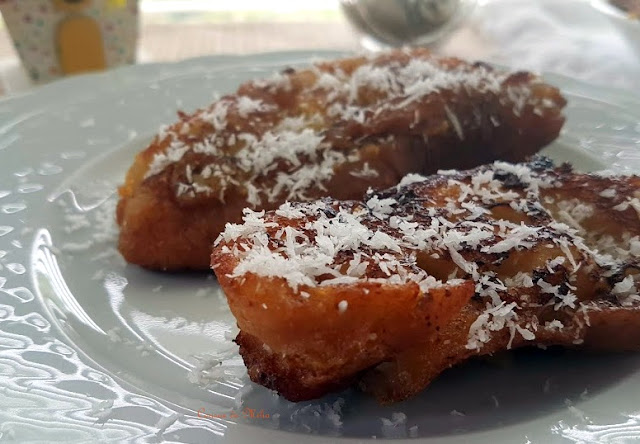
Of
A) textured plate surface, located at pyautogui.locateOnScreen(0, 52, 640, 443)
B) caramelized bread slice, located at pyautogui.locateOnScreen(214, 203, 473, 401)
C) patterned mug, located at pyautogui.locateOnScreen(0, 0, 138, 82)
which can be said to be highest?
caramelized bread slice, located at pyautogui.locateOnScreen(214, 203, 473, 401)

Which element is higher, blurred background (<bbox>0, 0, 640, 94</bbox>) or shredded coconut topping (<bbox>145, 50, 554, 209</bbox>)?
shredded coconut topping (<bbox>145, 50, 554, 209</bbox>)

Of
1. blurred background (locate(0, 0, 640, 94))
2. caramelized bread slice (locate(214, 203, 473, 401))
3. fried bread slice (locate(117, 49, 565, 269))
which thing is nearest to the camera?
caramelized bread slice (locate(214, 203, 473, 401))

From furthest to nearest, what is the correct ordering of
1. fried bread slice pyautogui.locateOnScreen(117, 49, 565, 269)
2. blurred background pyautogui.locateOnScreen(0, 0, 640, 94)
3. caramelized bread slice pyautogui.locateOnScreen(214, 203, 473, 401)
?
1. blurred background pyautogui.locateOnScreen(0, 0, 640, 94)
2. fried bread slice pyautogui.locateOnScreen(117, 49, 565, 269)
3. caramelized bread slice pyautogui.locateOnScreen(214, 203, 473, 401)

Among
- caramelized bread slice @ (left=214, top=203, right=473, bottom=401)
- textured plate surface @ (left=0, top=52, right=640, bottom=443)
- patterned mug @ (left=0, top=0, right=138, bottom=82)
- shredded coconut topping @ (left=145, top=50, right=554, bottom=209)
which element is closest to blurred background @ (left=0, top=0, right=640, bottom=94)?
patterned mug @ (left=0, top=0, right=138, bottom=82)

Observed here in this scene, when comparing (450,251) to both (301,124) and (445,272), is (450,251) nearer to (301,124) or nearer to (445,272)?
(445,272)

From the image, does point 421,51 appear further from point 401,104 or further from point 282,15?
point 282,15

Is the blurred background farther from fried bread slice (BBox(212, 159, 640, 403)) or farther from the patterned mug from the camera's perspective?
fried bread slice (BBox(212, 159, 640, 403))

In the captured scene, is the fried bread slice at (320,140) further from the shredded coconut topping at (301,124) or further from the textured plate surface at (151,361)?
the textured plate surface at (151,361)

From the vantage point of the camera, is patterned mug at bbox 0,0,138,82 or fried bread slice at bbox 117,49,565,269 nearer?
fried bread slice at bbox 117,49,565,269
